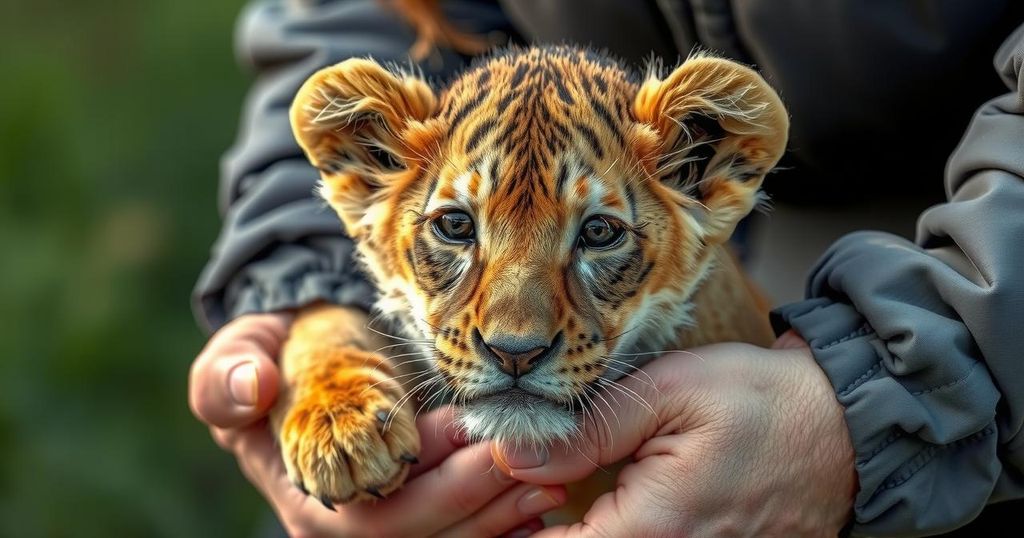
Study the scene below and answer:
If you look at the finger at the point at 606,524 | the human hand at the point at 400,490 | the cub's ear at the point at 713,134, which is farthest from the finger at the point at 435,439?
the cub's ear at the point at 713,134

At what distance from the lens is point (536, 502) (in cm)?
237

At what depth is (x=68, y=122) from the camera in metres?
5.64

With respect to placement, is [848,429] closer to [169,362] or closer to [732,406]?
[732,406]

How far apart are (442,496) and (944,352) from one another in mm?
1066

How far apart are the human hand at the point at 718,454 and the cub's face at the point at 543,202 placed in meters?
0.11

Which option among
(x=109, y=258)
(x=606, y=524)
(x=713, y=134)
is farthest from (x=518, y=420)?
(x=109, y=258)

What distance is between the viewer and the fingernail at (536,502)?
92.8 inches

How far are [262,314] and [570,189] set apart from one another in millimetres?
1137

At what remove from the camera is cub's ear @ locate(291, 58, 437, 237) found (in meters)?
2.26

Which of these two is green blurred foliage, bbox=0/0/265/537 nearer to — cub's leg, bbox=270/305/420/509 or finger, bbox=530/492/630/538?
cub's leg, bbox=270/305/420/509

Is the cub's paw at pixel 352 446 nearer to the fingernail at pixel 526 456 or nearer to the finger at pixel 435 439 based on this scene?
the finger at pixel 435 439

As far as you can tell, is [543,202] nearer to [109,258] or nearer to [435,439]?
[435,439]

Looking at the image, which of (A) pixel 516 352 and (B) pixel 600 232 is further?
(B) pixel 600 232

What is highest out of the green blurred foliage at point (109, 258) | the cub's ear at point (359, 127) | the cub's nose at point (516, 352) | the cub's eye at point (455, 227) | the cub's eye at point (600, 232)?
the cub's ear at point (359, 127)
